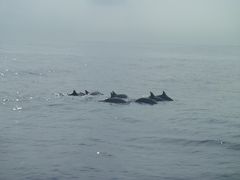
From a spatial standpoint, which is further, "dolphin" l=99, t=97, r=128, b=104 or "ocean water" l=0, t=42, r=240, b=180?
"dolphin" l=99, t=97, r=128, b=104

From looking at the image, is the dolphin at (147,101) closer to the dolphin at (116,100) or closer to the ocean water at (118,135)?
the ocean water at (118,135)

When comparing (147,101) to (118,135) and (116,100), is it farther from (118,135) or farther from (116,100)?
(118,135)

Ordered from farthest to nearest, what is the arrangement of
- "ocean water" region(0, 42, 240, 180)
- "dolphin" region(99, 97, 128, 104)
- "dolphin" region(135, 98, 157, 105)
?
"dolphin" region(99, 97, 128, 104), "dolphin" region(135, 98, 157, 105), "ocean water" region(0, 42, 240, 180)

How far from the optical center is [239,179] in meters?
22.3

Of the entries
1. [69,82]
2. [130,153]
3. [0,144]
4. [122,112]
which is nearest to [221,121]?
[122,112]

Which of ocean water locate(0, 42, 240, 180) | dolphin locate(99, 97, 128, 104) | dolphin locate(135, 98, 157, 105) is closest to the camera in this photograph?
ocean water locate(0, 42, 240, 180)

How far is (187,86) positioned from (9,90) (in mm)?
21918

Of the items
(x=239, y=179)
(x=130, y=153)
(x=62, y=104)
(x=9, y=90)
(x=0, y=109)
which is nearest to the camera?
(x=239, y=179)

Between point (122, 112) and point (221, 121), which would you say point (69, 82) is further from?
point (221, 121)

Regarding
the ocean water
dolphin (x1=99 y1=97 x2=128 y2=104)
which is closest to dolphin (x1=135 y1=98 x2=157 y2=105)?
the ocean water

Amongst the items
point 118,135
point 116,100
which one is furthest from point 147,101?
point 118,135

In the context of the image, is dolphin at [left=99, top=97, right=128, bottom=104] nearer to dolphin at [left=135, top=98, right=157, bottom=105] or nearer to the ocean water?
the ocean water

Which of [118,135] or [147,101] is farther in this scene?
[147,101]

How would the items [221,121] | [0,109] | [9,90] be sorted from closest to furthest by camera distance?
[221,121] → [0,109] → [9,90]
